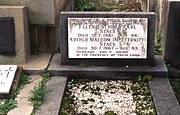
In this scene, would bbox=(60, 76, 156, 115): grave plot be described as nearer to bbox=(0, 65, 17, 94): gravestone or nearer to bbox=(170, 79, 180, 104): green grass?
bbox=(170, 79, 180, 104): green grass

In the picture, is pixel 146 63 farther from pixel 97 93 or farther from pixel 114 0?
pixel 114 0

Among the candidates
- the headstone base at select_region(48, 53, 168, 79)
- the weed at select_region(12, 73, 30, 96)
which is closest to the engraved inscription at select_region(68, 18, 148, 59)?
the headstone base at select_region(48, 53, 168, 79)

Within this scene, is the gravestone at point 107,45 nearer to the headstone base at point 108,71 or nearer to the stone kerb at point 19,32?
the headstone base at point 108,71

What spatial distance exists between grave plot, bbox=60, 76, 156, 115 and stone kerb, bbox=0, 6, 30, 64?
0.71 m

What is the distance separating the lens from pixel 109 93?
404 cm

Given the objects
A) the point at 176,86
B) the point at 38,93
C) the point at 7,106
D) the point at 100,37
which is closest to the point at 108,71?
the point at 100,37

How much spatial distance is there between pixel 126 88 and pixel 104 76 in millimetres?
329

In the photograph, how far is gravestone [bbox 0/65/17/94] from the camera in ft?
12.8

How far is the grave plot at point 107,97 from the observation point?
3.69 metres

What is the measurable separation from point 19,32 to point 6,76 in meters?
0.66

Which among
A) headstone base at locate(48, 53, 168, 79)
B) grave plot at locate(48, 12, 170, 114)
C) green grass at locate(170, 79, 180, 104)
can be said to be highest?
grave plot at locate(48, 12, 170, 114)

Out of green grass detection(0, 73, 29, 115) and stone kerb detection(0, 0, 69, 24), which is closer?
green grass detection(0, 73, 29, 115)

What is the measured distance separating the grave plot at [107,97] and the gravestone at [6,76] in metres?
0.58

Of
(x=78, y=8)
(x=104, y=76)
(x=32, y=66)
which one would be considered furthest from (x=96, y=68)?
(x=78, y=8)
